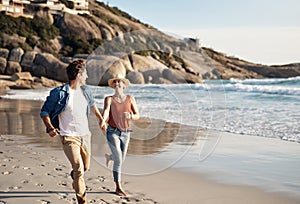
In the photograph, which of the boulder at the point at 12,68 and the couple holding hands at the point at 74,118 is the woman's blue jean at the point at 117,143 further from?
the boulder at the point at 12,68

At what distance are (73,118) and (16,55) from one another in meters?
46.0

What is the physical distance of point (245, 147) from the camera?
942 centimetres

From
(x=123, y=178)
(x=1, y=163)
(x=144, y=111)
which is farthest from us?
(x=144, y=111)

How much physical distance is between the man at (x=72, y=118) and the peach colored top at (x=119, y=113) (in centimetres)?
63

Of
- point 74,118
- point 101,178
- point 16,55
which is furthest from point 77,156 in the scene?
point 16,55

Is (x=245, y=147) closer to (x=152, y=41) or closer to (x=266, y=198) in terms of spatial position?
(x=152, y=41)

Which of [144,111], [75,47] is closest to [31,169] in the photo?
[144,111]

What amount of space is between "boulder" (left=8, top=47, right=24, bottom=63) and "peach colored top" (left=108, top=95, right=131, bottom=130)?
4476cm

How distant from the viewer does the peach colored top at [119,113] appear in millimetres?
5402

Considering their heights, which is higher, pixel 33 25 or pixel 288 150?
pixel 33 25

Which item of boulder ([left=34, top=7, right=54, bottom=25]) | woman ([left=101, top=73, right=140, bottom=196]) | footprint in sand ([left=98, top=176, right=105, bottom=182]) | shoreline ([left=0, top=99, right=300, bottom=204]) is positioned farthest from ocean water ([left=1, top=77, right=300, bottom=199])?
boulder ([left=34, top=7, right=54, bottom=25])

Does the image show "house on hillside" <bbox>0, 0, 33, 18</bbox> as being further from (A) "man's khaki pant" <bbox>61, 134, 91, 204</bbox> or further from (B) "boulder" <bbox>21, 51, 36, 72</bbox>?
(A) "man's khaki pant" <bbox>61, 134, 91, 204</bbox>

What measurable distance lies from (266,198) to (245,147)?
12.9 feet

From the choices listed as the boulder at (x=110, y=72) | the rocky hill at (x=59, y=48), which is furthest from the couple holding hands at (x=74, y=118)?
the rocky hill at (x=59, y=48)
